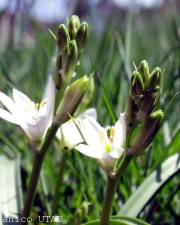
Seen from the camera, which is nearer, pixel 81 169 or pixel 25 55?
pixel 81 169

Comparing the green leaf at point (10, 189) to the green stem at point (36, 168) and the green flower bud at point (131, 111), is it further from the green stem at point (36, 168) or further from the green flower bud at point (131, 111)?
the green flower bud at point (131, 111)

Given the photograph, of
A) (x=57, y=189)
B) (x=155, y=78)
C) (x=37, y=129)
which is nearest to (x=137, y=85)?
(x=155, y=78)

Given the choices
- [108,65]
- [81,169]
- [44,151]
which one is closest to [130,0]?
[108,65]

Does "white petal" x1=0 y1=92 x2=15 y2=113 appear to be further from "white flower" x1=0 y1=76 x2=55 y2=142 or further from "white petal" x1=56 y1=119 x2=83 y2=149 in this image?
"white petal" x1=56 y1=119 x2=83 y2=149

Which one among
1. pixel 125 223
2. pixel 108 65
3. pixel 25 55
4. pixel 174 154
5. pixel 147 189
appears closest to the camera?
pixel 125 223

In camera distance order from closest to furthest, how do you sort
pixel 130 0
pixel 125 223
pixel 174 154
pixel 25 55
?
pixel 125 223 < pixel 174 154 < pixel 130 0 < pixel 25 55

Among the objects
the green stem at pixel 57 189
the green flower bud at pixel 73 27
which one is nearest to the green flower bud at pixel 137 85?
the green flower bud at pixel 73 27

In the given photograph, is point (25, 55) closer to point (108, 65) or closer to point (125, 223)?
point (108, 65)

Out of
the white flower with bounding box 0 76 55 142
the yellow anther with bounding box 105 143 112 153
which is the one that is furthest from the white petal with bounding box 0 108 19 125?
the yellow anther with bounding box 105 143 112 153
